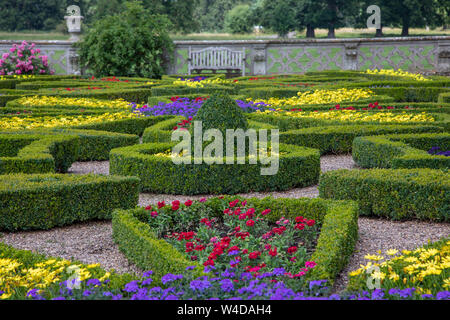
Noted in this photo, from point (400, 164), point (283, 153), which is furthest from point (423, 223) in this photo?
point (283, 153)

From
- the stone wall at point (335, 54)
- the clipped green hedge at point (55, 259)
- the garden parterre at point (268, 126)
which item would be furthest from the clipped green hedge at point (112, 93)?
the clipped green hedge at point (55, 259)

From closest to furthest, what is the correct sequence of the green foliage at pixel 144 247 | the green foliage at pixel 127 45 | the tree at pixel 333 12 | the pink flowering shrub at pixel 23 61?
the green foliage at pixel 144 247, the green foliage at pixel 127 45, the pink flowering shrub at pixel 23 61, the tree at pixel 333 12

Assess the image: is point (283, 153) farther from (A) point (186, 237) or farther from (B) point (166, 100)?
(B) point (166, 100)

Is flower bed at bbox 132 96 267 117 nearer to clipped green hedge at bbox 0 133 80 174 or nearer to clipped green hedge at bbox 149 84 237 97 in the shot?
clipped green hedge at bbox 149 84 237 97

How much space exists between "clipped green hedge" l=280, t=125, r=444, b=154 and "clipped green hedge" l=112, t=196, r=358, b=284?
3.21 meters

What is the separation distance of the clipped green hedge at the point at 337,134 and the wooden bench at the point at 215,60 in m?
12.8

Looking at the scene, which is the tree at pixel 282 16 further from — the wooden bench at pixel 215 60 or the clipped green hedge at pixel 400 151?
the clipped green hedge at pixel 400 151

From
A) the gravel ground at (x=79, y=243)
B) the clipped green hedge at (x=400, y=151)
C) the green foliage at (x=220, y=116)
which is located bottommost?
the gravel ground at (x=79, y=243)

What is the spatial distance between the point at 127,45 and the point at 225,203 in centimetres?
1449

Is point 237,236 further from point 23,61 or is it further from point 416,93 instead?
point 23,61

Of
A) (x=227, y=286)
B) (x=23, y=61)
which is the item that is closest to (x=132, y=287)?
Answer: (x=227, y=286)

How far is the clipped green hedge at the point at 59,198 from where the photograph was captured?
5.75m

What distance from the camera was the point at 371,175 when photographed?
6.14 metres

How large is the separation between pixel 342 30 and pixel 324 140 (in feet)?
113
